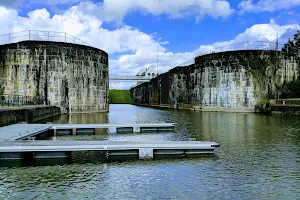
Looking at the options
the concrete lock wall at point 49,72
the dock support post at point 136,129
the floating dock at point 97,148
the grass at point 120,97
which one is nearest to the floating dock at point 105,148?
the floating dock at point 97,148

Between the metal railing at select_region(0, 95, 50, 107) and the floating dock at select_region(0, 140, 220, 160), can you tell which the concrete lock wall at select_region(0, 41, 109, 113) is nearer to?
the metal railing at select_region(0, 95, 50, 107)

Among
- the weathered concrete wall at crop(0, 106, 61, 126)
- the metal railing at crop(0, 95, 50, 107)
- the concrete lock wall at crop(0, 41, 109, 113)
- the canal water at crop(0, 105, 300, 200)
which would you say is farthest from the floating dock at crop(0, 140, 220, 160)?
the concrete lock wall at crop(0, 41, 109, 113)

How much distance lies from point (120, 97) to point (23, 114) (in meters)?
73.1

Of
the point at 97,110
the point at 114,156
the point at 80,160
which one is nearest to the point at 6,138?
the point at 80,160

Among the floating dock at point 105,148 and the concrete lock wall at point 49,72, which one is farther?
the concrete lock wall at point 49,72

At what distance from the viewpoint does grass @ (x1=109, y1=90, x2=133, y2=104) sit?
8570cm

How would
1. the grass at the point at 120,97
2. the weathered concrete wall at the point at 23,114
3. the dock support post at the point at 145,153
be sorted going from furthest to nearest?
the grass at the point at 120,97 → the weathered concrete wall at the point at 23,114 → the dock support post at the point at 145,153

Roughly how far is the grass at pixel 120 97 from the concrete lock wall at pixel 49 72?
5646 cm

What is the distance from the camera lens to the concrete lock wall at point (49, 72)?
25.5 meters

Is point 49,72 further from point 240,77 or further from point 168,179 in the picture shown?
point 168,179

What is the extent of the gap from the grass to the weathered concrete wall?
205 feet

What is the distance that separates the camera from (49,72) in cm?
2588

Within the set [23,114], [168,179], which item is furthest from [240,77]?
[168,179]

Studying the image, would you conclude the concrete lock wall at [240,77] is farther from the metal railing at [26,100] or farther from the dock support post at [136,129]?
the dock support post at [136,129]
